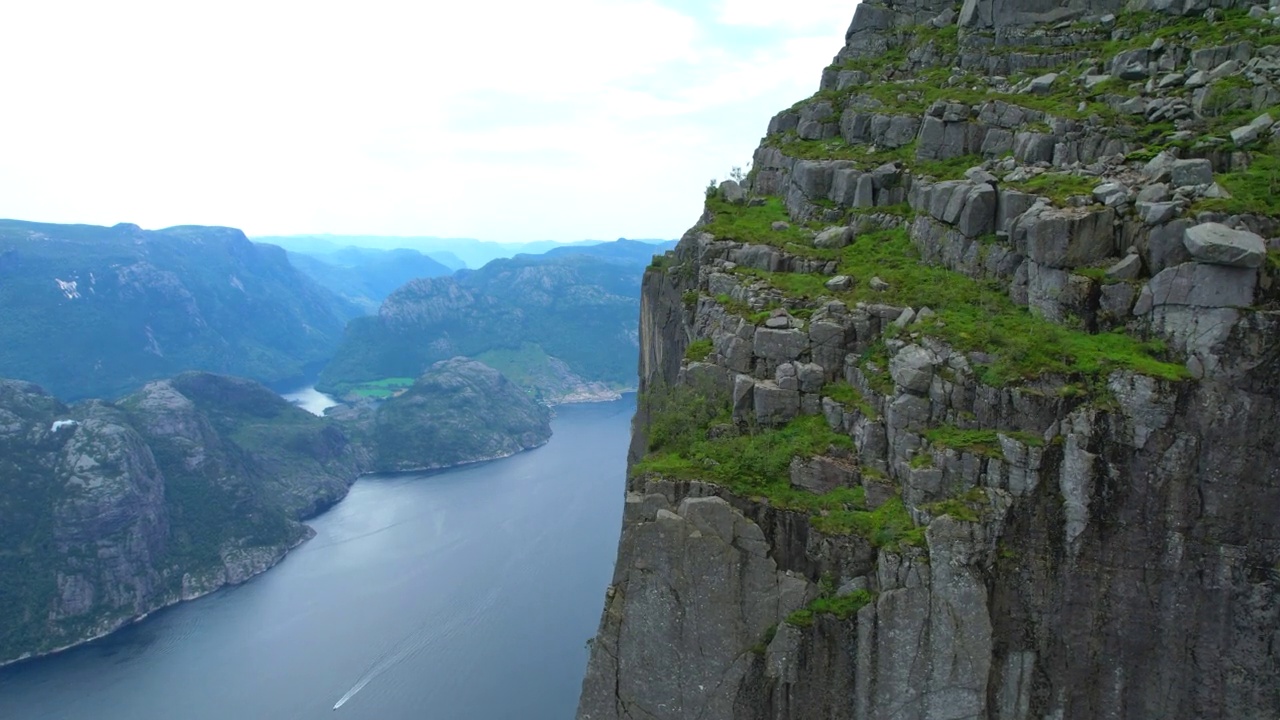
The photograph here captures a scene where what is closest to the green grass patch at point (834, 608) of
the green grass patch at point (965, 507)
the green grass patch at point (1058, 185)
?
the green grass patch at point (965, 507)

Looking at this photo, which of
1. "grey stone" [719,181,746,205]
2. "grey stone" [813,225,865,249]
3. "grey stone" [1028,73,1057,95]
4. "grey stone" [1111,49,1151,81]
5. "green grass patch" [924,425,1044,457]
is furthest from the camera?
"grey stone" [719,181,746,205]

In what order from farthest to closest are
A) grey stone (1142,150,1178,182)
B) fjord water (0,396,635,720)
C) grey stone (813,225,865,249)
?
fjord water (0,396,635,720) → grey stone (813,225,865,249) → grey stone (1142,150,1178,182)

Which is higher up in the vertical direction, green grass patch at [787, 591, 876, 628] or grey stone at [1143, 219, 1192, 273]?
grey stone at [1143, 219, 1192, 273]

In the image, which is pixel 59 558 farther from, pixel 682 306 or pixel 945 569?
pixel 945 569

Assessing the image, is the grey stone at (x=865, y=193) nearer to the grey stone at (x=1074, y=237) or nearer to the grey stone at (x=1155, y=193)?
the grey stone at (x=1074, y=237)

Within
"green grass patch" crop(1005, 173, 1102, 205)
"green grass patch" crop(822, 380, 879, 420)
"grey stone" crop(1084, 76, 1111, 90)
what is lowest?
"green grass patch" crop(822, 380, 879, 420)

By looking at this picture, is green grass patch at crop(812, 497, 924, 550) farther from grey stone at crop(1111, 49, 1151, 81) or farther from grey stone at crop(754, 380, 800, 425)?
grey stone at crop(1111, 49, 1151, 81)

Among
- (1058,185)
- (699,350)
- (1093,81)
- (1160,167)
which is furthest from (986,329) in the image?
(1093,81)

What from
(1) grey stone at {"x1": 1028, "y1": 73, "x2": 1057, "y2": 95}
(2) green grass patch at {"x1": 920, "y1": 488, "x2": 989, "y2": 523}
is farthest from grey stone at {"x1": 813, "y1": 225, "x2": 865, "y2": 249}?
(2) green grass patch at {"x1": 920, "y1": 488, "x2": 989, "y2": 523}
